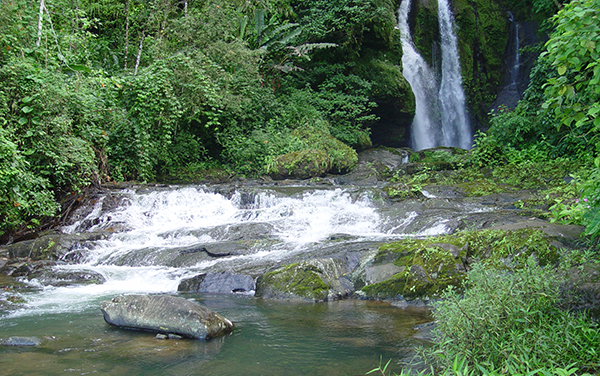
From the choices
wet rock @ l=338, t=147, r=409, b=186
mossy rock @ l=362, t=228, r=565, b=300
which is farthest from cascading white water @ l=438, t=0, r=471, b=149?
mossy rock @ l=362, t=228, r=565, b=300

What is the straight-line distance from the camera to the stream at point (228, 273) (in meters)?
4.18

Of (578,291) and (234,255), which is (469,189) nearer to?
(234,255)

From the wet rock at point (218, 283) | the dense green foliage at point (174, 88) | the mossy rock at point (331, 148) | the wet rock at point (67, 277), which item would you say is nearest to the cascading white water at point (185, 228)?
the wet rock at point (67, 277)

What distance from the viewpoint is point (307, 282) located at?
6770 millimetres

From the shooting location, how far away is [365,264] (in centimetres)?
710

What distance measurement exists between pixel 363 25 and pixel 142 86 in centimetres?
1171

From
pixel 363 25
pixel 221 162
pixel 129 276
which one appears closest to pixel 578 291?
Result: pixel 129 276

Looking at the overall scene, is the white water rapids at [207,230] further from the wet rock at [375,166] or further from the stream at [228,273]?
the wet rock at [375,166]

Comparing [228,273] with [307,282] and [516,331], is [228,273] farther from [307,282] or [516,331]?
[516,331]

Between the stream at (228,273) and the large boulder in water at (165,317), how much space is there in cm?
13

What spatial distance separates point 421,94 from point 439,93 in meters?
1.31

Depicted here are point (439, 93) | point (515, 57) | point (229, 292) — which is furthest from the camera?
point (515, 57)

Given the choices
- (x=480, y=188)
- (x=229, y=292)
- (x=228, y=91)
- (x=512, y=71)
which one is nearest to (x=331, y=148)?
(x=228, y=91)

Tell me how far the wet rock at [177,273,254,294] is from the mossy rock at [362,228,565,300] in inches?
79.5
